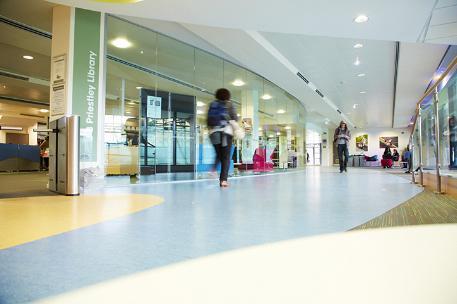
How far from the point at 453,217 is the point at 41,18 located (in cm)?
731

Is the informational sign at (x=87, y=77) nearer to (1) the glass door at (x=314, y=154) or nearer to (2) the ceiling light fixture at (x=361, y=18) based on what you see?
(2) the ceiling light fixture at (x=361, y=18)

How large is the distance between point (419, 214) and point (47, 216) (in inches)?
125

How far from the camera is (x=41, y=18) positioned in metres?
6.18

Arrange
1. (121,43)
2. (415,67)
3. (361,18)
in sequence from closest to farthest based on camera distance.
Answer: (361,18) < (121,43) < (415,67)

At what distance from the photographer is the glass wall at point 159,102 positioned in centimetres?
796

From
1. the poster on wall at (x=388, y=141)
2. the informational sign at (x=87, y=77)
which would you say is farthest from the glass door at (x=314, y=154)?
the informational sign at (x=87, y=77)

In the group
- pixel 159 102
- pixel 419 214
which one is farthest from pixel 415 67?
pixel 419 214

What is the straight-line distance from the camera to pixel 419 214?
268 cm

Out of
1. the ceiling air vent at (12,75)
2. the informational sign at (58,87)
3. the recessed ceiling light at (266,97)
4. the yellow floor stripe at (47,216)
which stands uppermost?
the ceiling air vent at (12,75)

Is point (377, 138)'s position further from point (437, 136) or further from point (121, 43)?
point (121, 43)

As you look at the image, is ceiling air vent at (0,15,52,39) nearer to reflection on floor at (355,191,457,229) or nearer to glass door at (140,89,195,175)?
glass door at (140,89,195,175)

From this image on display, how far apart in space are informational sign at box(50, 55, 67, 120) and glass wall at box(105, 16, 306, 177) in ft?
5.04

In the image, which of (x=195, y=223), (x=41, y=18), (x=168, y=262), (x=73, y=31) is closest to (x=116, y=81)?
(x=41, y=18)

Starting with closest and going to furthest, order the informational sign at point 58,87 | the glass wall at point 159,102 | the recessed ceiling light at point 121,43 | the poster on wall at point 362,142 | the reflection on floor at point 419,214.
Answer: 1. the reflection on floor at point 419,214
2. the informational sign at point 58,87
3. the recessed ceiling light at point 121,43
4. the glass wall at point 159,102
5. the poster on wall at point 362,142
